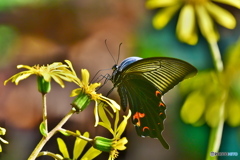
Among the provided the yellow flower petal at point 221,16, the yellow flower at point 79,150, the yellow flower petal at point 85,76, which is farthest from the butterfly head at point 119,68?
the yellow flower petal at point 221,16

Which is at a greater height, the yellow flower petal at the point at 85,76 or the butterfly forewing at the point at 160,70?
the butterfly forewing at the point at 160,70

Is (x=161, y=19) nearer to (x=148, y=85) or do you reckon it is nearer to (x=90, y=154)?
(x=148, y=85)

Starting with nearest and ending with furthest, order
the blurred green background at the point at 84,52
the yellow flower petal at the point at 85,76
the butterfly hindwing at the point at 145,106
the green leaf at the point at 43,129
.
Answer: the green leaf at the point at 43,129 → the yellow flower petal at the point at 85,76 → the blurred green background at the point at 84,52 → the butterfly hindwing at the point at 145,106

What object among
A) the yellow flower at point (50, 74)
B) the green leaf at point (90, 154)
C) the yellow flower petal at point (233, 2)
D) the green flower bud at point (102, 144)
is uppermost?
the yellow flower petal at point (233, 2)

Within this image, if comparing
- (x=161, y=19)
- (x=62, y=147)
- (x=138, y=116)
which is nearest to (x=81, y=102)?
(x=62, y=147)

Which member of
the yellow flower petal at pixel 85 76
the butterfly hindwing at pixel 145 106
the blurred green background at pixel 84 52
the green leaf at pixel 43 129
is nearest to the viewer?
the green leaf at pixel 43 129

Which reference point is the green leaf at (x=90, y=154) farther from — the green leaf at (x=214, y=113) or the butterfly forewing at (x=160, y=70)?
the green leaf at (x=214, y=113)

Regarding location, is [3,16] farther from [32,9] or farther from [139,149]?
[139,149]
